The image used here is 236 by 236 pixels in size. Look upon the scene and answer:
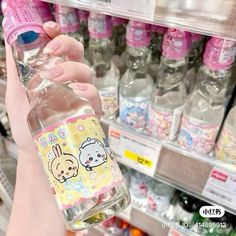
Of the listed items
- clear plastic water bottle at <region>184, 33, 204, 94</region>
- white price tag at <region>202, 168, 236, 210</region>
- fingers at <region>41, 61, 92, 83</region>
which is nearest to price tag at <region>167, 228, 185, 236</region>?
white price tag at <region>202, 168, 236, 210</region>

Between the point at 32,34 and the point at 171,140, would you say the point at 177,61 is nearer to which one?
the point at 171,140

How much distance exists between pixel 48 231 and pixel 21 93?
1.07 ft

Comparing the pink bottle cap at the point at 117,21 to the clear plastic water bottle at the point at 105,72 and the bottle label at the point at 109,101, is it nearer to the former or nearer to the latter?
the clear plastic water bottle at the point at 105,72

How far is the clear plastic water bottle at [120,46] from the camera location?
0.81 meters

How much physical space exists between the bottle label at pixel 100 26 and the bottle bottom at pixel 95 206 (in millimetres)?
379

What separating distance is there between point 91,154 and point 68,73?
0.59 ft

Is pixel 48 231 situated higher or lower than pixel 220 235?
higher

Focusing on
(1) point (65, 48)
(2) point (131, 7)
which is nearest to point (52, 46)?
(1) point (65, 48)

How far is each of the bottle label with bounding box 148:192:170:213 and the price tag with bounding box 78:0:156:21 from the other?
63cm

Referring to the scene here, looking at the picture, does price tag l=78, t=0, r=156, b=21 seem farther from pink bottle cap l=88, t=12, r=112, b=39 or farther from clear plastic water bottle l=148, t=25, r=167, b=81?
clear plastic water bottle l=148, t=25, r=167, b=81

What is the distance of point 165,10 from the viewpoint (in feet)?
1.49

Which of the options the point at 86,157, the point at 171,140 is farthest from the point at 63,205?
the point at 171,140

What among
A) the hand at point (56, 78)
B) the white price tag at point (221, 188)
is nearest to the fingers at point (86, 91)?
the hand at point (56, 78)

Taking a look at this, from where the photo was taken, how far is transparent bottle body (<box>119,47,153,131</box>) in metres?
0.69
